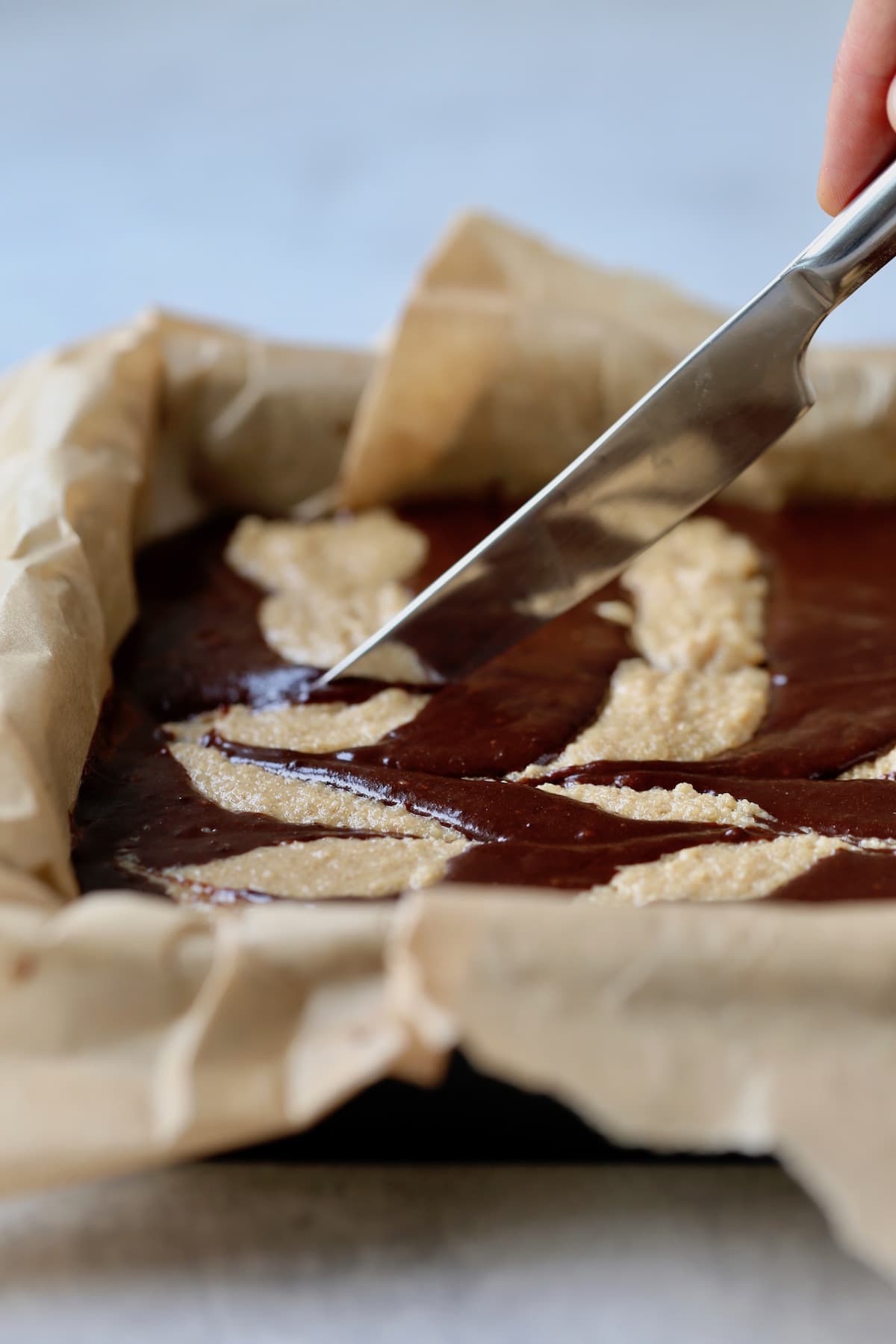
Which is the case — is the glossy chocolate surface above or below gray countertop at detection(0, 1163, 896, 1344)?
above

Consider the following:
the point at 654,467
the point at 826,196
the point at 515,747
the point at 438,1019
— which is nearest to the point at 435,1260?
the point at 438,1019

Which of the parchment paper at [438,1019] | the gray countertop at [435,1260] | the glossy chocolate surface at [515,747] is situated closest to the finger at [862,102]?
the glossy chocolate surface at [515,747]

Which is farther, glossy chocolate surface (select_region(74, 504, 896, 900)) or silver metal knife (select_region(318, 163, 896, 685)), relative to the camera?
silver metal knife (select_region(318, 163, 896, 685))

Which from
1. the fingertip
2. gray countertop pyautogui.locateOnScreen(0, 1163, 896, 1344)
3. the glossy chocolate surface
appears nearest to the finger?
the fingertip

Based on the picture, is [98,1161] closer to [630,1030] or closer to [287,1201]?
[287,1201]

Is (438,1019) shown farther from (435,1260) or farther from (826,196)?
(826,196)

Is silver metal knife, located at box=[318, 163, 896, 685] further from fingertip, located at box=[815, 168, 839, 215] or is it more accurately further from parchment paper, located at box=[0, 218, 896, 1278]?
parchment paper, located at box=[0, 218, 896, 1278]

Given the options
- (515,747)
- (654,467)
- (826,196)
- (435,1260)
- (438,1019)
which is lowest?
(435,1260)
